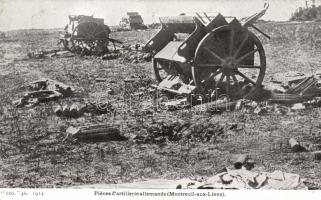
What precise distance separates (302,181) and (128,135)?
278 cm

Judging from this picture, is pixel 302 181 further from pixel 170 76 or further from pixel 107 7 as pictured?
pixel 107 7

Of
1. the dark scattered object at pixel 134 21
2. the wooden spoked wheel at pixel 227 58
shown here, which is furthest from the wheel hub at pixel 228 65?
the dark scattered object at pixel 134 21

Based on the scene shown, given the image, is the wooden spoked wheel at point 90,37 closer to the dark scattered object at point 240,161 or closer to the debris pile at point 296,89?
the debris pile at point 296,89

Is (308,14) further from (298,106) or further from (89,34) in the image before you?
(298,106)

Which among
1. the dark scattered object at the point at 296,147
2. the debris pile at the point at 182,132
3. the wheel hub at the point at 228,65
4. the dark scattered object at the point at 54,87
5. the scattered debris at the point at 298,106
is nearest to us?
the dark scattered object at the point at 296,147

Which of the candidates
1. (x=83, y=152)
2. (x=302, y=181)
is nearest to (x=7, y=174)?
(x=83, y=152)

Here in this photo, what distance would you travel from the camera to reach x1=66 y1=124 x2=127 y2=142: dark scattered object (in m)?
6.54

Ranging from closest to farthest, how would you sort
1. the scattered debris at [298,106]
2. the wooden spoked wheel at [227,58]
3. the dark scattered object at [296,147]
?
the dark scattered object at [296,147]
the scattered debris at [298,106]
the wooden spoked wheel at [227,58]

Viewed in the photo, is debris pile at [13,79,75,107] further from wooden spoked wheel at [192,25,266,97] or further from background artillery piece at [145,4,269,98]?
wooden spoked wheel at [192,25,266,97]

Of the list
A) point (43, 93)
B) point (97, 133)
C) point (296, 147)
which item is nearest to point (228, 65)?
point (296, 147)

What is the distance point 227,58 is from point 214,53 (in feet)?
1.05

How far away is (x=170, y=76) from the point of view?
920 cm

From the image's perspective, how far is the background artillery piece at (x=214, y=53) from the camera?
25.7 ft

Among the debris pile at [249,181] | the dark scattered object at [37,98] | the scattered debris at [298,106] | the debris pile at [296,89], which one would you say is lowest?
the debris pile at [249,181]
